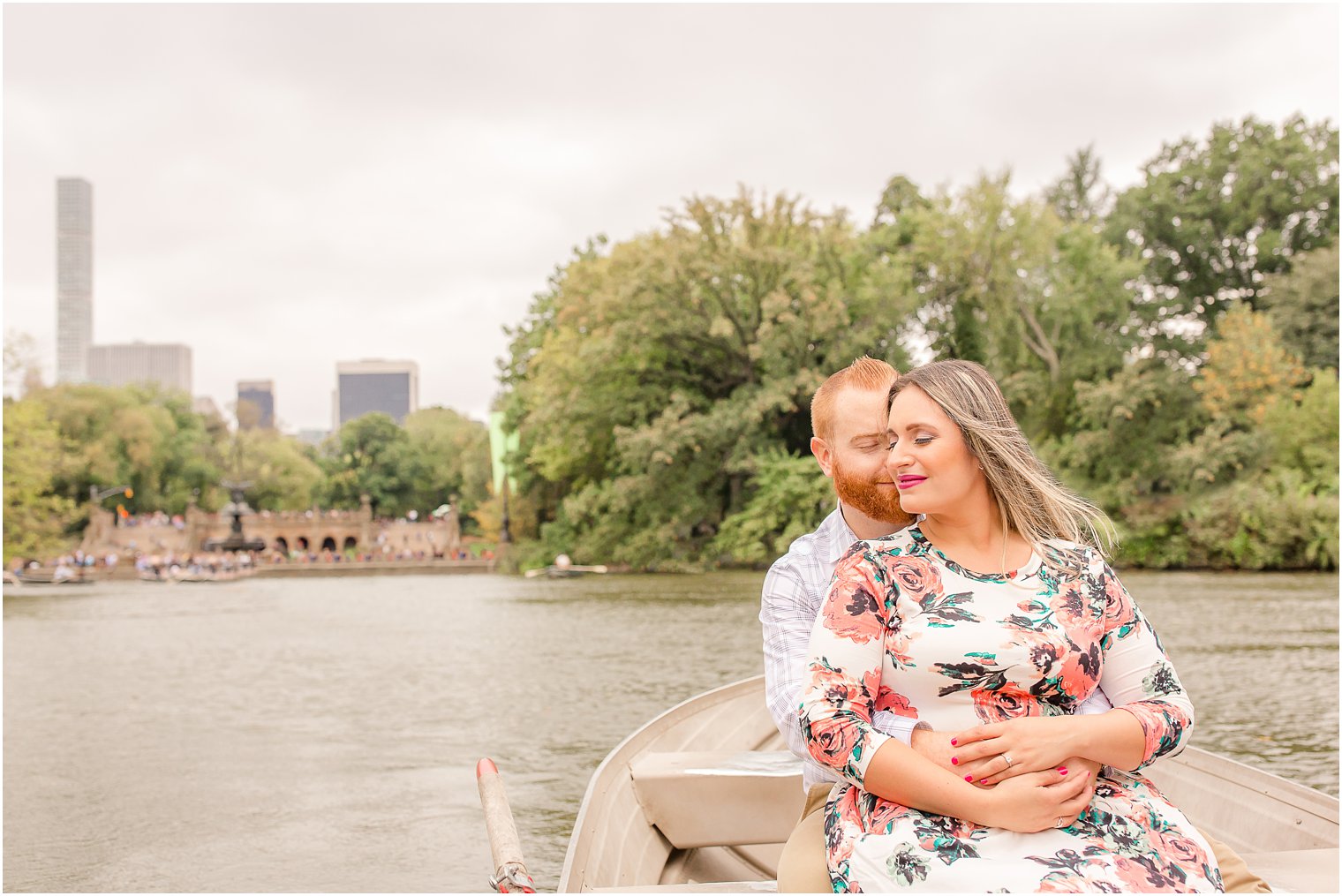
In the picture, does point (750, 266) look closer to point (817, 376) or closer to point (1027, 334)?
point (817, 376)

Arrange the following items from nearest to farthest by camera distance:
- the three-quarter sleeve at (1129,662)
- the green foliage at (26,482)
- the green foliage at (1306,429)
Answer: the three-quarter sleeve at (1129,662)
the green foliage at (1306,429)
the green foliage at (26,482)

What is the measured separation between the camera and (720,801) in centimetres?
280

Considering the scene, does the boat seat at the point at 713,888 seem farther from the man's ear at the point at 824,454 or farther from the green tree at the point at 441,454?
the green tree at the point at 441,454

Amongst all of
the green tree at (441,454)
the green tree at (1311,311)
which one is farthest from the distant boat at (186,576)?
the green tree at (1311,311)

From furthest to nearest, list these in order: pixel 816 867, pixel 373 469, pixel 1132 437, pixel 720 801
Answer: pixel 373 469
pixel 1132 437
pixel 720 801
pixel 816 867

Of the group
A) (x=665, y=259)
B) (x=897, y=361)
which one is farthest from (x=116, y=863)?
(x=897, y=361)

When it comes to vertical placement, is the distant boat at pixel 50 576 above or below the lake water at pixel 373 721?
below

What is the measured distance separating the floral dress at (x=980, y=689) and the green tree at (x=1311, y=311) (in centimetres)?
2667

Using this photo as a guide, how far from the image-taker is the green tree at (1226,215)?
99.8ft

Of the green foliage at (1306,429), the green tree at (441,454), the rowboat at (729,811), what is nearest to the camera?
the rowboat at (729,811)

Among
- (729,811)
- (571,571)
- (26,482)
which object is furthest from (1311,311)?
(26,482)

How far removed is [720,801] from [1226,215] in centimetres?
3258

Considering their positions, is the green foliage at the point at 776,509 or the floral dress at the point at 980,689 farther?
the green foliage at the point at 776,509

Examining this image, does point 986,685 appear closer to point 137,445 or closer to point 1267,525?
point 1267,525
